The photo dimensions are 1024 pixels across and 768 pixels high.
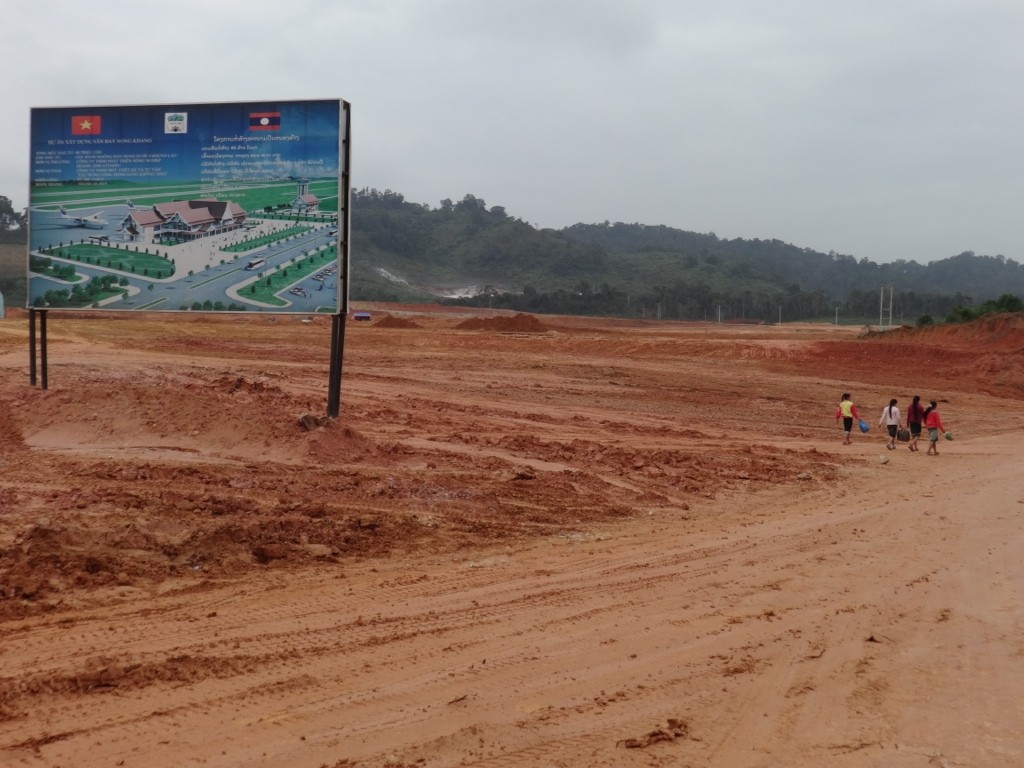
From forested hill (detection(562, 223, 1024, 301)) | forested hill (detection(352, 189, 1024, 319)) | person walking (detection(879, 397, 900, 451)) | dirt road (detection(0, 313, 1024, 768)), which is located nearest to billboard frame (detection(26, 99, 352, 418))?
dirt road (detection(0, 313, 1024, 768))

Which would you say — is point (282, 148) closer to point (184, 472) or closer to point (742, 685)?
point (184, 472)

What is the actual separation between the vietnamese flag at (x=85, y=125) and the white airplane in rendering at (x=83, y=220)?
3.66ft

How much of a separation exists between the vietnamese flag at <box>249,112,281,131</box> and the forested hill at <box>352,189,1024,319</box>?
7437 cm

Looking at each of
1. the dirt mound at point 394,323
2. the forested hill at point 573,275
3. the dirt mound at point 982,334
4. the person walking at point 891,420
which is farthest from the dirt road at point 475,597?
the forested hill at point 573,275

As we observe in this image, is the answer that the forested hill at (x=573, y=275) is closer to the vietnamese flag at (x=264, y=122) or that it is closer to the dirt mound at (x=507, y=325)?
the dirt mound at (x=507, y=325)

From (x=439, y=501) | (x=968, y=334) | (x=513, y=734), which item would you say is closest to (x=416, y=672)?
(x=513, y=734)

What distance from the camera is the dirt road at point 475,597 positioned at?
454 centimetres

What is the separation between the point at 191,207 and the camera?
13156 mm

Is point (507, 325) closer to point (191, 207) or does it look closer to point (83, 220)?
point (83, 220)

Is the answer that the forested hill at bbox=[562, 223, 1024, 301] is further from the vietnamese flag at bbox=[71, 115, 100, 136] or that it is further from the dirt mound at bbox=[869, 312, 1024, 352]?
the vietnamese flag at bbox=[71, 115, 100, 136]

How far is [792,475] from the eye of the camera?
13797 millimetres

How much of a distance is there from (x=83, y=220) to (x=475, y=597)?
32.3 feet

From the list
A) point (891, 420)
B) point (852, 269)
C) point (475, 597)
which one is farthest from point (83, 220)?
point (852, 269)

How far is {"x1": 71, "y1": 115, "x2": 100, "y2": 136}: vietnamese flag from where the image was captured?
13492mm
